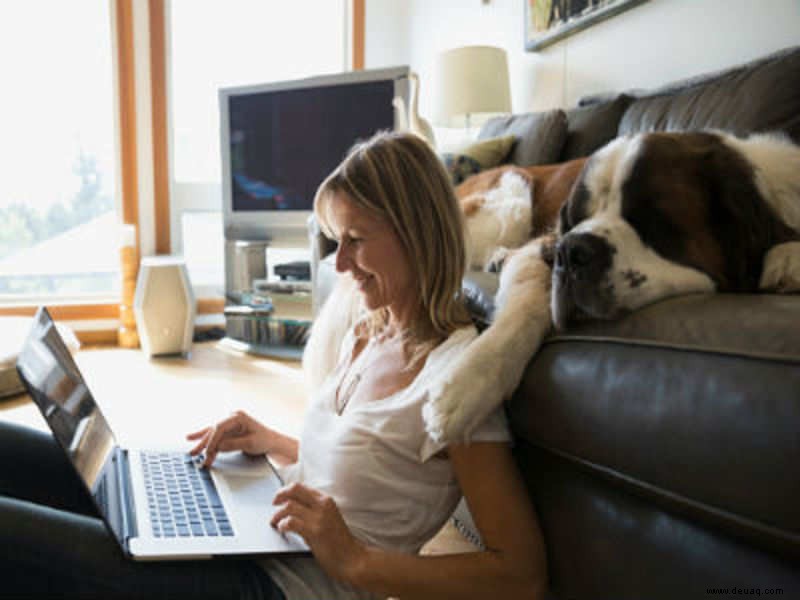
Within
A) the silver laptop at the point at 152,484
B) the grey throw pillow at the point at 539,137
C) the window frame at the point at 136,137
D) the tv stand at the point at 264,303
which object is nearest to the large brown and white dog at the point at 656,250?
the silver laptop at the point at 152,484

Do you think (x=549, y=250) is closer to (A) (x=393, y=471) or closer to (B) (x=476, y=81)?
(A) (x=393, y=471)

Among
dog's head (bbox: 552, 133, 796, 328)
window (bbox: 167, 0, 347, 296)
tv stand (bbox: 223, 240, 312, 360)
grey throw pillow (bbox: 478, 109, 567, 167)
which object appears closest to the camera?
dog's head (bbox: 552, 133, 796, 328)

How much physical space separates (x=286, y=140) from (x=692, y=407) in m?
3.08

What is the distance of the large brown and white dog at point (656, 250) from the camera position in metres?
0.83

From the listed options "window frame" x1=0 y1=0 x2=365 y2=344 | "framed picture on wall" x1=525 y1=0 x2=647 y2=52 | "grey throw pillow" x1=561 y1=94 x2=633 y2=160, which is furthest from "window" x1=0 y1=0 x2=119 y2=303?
"grey throw pillow" x1=561 y1=94 x2=633 y2=160

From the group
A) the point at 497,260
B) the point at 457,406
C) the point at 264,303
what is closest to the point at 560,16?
the point at 497,260

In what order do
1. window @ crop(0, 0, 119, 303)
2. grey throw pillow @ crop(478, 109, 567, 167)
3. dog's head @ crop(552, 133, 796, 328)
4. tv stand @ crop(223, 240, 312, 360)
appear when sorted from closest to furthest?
dog's head @ crop(552, 133, 796, 328), grey throw pillow @ crop(478, 109, 567, 167), tv stand @ crop(223, 240, 312, 360), window @ crop(0, 0, 119, 303)

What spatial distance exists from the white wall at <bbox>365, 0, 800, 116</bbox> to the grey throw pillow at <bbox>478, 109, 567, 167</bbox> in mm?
385

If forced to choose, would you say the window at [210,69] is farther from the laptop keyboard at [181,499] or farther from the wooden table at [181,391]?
the laptop keyboard at [181,499]

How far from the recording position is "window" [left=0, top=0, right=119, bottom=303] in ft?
12.3

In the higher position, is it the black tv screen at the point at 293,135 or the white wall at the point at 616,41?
A: the white wall at the point at 616,41

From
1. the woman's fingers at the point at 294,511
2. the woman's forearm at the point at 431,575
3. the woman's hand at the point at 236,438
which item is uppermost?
the woman's fingers at the point at 294,511

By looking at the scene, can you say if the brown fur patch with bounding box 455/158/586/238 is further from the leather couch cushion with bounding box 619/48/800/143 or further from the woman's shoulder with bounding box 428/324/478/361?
the woman's shoulder with bounding box 428/324/478/361

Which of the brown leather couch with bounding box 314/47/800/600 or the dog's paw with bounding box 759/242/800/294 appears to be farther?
the dog's paw with bounding box 759/242/800/294
